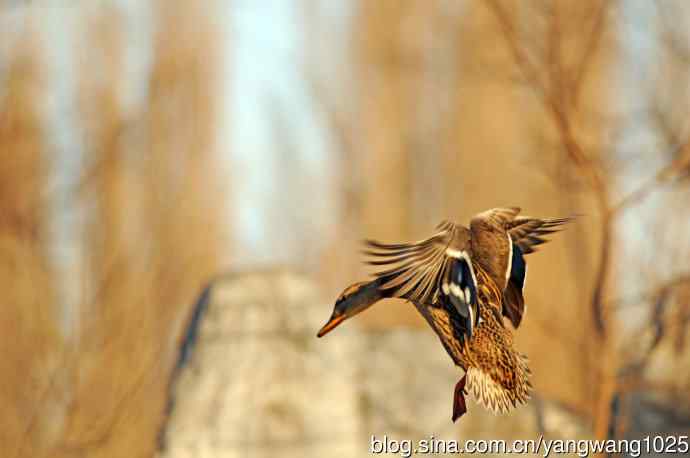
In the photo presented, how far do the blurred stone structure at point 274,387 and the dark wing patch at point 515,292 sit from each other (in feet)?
11.5

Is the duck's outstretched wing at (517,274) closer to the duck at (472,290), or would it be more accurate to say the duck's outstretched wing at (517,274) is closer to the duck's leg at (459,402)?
the duck at (472,290)

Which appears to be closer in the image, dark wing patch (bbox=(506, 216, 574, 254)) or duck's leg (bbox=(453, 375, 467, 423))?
duck's leg (bbox=(453, 375, 467, 423))

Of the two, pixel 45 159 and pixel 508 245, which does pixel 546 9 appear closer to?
pixel 508 245

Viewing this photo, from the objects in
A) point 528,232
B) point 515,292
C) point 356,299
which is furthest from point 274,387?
point 356,299

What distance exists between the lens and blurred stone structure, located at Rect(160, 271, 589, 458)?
230 inches

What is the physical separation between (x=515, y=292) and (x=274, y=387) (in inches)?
157

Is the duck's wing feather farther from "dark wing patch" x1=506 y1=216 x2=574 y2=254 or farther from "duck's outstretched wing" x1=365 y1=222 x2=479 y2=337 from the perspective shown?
"dark wing patch" x1=506 y1=216 x2=574 y2=254

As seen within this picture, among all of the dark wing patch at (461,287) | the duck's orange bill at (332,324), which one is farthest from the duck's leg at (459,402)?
the duck's orange bill at (332,324)

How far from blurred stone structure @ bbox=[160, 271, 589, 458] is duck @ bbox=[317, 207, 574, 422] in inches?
135

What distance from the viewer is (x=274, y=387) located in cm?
610

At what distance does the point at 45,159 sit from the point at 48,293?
93 cm

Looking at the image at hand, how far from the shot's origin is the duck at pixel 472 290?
1.97 m

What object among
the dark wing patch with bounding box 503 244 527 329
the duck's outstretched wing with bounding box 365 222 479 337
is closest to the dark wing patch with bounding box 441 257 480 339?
the duck's outstretched wing with bounding box 365 222 479 337

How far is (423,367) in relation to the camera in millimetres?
7684
